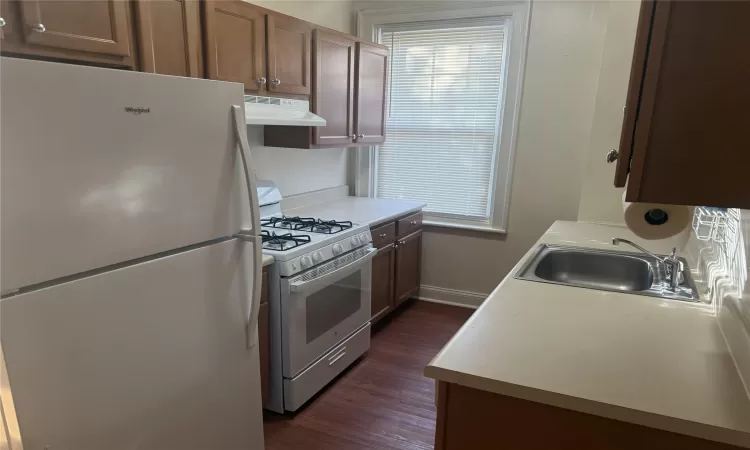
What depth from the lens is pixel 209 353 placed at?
169 centimetres

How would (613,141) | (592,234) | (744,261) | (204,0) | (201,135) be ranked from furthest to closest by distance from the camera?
(613,141)
(592,234)
(204,0)
(201,135)
(744,261)

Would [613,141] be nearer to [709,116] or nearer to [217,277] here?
[709,116]

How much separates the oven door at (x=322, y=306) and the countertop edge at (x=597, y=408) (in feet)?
3.97

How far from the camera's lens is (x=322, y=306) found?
249 centimetres

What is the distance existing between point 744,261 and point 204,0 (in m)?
2.16

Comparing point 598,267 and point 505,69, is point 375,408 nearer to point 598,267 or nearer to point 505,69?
point 598,267

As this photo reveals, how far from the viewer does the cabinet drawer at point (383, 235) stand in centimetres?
314

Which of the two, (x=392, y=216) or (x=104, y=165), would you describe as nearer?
(x=104, y=165)

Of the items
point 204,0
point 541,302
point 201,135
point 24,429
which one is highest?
point 204,0

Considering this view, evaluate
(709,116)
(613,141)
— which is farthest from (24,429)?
(613,141)

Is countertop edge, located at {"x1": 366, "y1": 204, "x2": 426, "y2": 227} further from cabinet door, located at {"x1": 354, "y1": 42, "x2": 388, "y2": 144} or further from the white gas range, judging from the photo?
cabinet door, located at {"x1": 354, "y1": 42, "x2": 388, "y2": 144}

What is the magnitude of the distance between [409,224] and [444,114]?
3.19ft

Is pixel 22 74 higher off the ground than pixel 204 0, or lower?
lower

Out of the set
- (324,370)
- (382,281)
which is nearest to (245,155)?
(324,370)
